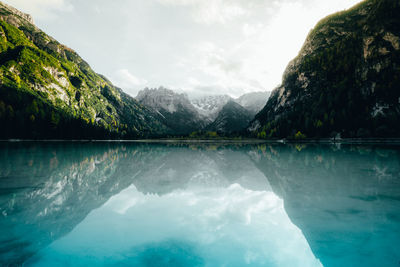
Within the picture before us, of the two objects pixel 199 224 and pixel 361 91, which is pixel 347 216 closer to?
pixel 199 224

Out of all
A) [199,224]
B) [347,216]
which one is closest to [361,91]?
[347,216]

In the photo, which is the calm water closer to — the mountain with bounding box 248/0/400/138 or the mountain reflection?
the mountain reflection

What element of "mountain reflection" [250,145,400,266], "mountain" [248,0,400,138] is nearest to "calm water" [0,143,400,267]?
"mountain reflection" [250,145,400,266]

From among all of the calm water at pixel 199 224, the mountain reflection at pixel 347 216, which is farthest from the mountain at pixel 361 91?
the calm water at pixel 199 224

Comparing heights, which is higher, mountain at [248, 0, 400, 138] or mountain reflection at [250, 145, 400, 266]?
mountain at [248, 0, 400, 138]

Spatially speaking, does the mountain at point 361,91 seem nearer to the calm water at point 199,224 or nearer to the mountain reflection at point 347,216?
the mountain reflection at point 347,216

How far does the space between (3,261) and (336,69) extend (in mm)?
227802

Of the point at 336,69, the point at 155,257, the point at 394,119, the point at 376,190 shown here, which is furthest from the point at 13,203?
the point at 336,69

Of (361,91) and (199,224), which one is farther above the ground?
(361,91)

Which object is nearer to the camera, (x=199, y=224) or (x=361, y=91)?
(x=199, y=224)

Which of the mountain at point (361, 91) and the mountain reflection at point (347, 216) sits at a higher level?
the mountain at point (361, 91)

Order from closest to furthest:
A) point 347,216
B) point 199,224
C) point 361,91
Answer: point 199,224 → point 347,216 → point 361,91

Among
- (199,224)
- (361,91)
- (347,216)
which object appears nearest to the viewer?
(199,224)

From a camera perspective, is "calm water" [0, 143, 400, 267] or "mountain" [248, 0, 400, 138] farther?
"mountain" [248, 0, 400, 138]
